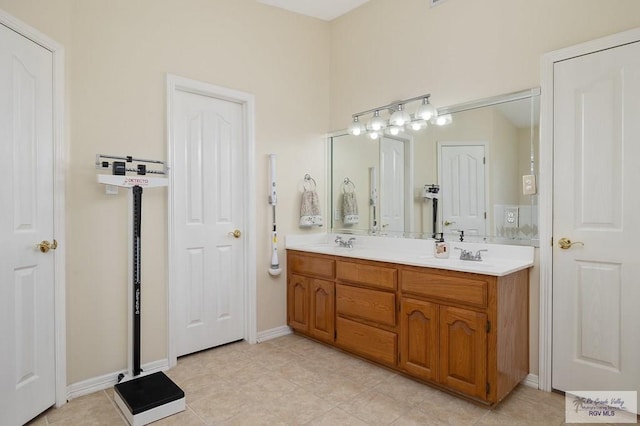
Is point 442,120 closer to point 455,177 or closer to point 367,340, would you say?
point 455,177

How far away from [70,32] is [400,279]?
2682 millimetres

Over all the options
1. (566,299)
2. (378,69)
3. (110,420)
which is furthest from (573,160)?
(110,420)

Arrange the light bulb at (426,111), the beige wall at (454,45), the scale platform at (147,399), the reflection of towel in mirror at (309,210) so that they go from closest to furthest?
the scale platform at (147,399), the beige wall at (454,45), the light bulb at (426,111), the reflection of towel in mirror at (309,210)

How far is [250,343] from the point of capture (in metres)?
3.32

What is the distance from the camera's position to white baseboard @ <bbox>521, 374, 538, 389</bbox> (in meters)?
2.47

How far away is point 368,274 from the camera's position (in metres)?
A: 2.80

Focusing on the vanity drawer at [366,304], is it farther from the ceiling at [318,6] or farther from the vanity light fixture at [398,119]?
the ceiling at [318,6]

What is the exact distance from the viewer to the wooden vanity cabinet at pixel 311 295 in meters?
3.12

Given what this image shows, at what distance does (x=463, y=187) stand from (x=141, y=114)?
2.43 meters

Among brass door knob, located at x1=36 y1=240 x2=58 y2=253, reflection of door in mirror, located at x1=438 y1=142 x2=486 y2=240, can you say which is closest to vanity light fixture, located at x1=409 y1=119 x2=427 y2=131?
reflection of door in mirror, located at x1=438 y1=142 x2=486 y2=240

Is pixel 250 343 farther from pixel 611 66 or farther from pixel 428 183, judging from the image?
pixel 611 66

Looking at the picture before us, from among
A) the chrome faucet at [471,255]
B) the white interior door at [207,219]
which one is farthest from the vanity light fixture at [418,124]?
the white interior door at [207,219]

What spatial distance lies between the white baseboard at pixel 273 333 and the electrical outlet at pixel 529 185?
2344 mm

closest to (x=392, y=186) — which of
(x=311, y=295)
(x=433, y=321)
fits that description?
(x=311, y=295)
